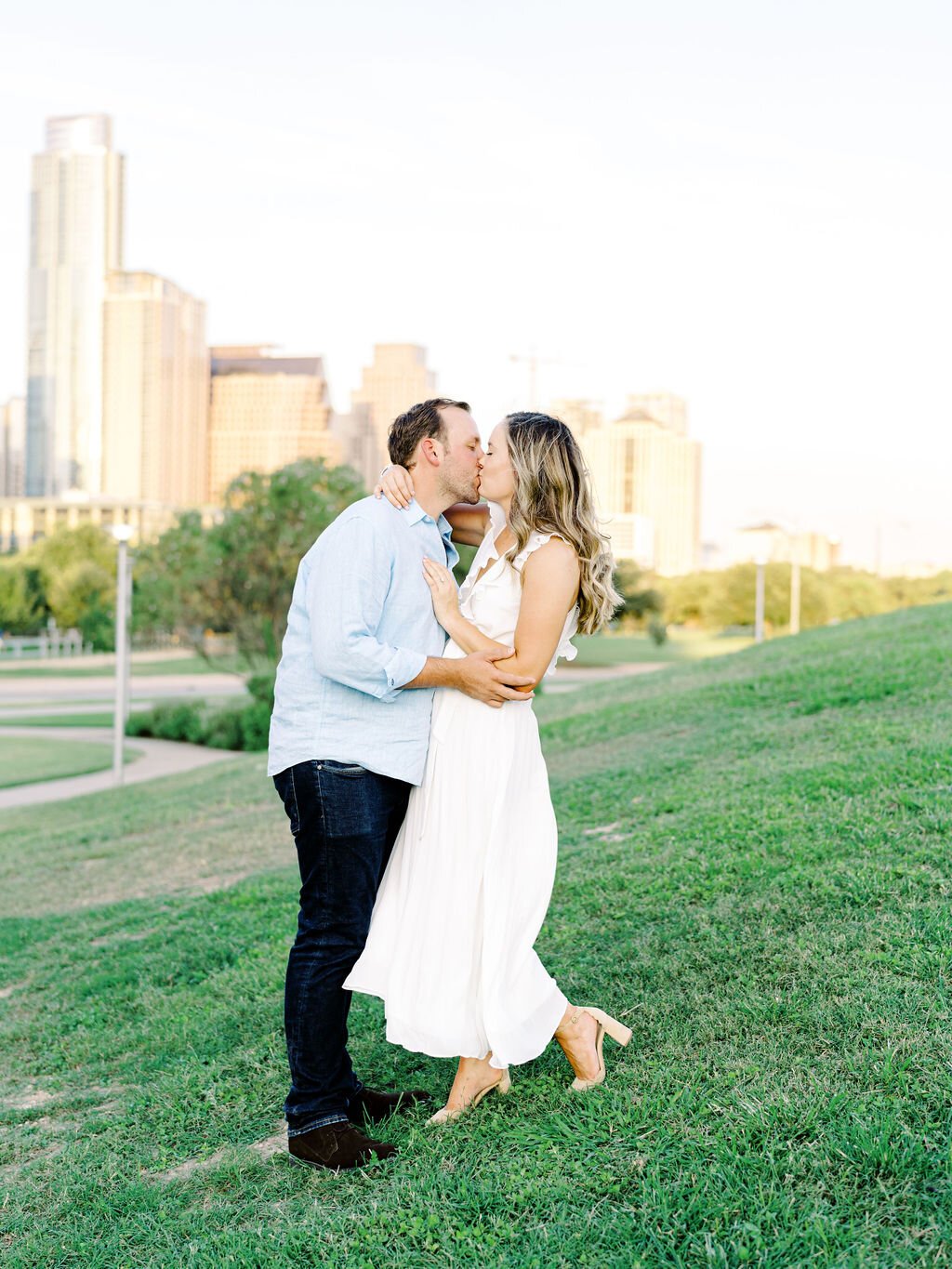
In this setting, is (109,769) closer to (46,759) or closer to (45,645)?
(46,759)

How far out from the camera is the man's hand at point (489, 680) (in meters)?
2.97

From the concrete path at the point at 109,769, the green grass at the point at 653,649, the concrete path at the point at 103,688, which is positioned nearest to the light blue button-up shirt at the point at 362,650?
the concrete path at the point at 109,769

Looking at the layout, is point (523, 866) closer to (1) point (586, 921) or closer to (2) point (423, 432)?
(2) point (423, 432)

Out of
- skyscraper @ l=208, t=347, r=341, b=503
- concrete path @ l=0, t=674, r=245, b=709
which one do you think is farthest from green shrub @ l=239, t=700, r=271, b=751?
skyscraper @ l=208, t=347, r=341, b=503

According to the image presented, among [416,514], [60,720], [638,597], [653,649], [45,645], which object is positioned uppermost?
[416,514]

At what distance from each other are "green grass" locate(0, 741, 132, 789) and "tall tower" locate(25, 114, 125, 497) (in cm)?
15792

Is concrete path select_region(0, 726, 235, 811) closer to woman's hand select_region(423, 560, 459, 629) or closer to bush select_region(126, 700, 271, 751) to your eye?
bush select_region(126, 700, 271, 751)

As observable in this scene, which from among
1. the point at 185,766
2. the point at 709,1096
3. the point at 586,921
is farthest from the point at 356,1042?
the point at 185,766

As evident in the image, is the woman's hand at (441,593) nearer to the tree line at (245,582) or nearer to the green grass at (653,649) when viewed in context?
the tree line at (245,582)

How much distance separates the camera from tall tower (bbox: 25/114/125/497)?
175 metres

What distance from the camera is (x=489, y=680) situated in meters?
2.97

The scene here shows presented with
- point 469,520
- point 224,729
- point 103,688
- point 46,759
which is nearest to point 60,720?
point 224,729

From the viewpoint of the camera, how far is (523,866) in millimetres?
3119

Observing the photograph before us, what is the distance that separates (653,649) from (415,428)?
5393 cm
